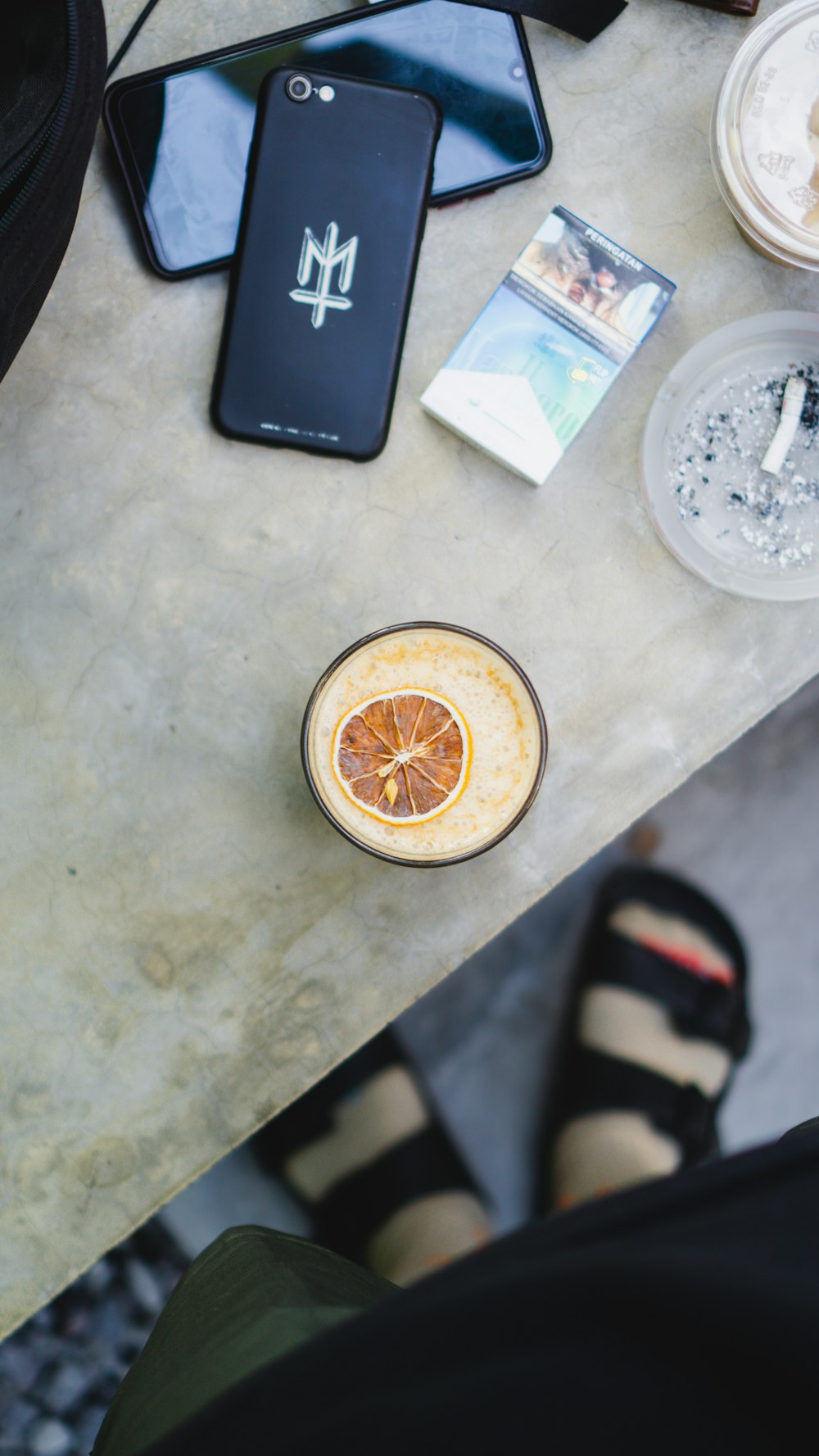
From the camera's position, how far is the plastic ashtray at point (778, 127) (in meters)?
0.61

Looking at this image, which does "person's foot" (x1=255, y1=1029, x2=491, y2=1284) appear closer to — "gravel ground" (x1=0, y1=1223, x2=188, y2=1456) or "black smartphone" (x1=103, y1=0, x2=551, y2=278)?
"gravel ground" (x1=0, y1=1223, x2=188, y2=1456)

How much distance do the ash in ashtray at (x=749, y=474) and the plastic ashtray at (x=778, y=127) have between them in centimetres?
9

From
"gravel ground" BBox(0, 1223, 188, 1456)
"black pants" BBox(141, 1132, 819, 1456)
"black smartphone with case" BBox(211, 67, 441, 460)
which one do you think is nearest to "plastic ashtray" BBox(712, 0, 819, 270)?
"black smartphone with case" BBox(211, 67, 441, 460)

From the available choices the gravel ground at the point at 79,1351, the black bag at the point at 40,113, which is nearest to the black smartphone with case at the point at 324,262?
the black bag at the point at 40,113

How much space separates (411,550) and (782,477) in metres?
0.25

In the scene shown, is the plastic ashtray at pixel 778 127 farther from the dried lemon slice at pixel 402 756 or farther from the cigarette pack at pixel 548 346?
the dried lemon slice at pixel 402 756

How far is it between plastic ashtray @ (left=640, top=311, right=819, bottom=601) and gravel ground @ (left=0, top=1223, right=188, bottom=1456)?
86 centimetres

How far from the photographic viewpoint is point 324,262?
62 cm

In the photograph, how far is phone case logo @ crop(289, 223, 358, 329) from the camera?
0.62m

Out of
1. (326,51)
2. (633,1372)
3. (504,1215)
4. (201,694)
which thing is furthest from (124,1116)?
(326,51)

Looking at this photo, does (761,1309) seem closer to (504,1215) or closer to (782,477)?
(782,477)

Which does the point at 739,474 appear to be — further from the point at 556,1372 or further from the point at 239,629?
the point at 556,1372

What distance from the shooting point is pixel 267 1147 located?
3.24ft

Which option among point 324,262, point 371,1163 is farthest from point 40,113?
point 371,1163
